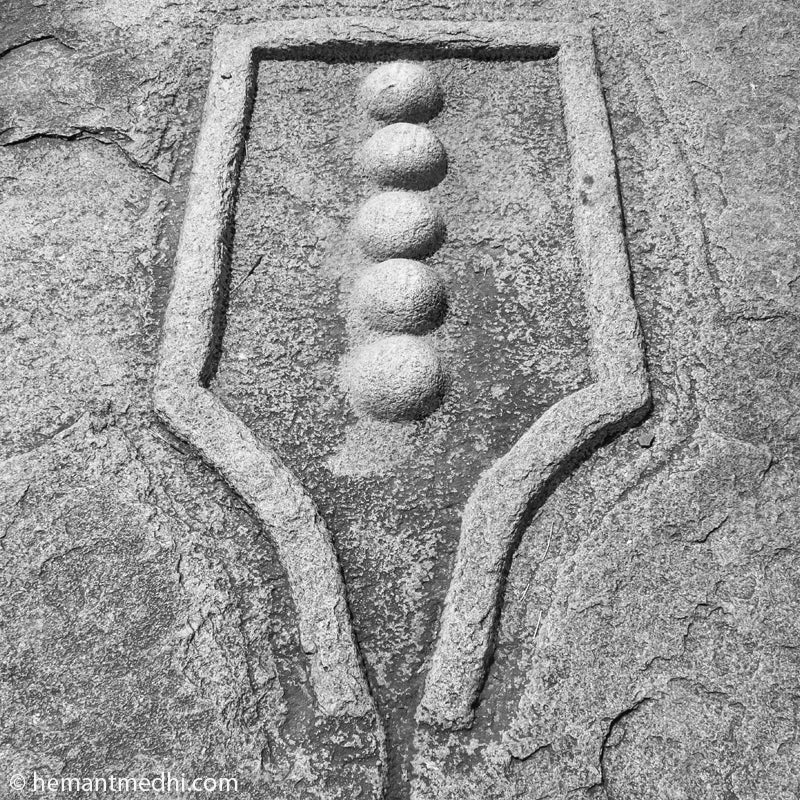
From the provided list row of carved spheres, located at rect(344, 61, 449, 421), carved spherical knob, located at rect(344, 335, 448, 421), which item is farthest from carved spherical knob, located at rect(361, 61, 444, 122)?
carved spherical knob, located at rect(344, 335, 448, 421)

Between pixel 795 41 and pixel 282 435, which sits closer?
pixel 282 435

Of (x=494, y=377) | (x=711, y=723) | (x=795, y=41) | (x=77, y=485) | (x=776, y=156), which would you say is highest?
(x=795, y=41)

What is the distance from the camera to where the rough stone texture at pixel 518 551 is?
0.87m

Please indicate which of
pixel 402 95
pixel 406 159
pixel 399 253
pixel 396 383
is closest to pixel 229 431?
pixel 396 383

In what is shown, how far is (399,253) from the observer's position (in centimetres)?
118

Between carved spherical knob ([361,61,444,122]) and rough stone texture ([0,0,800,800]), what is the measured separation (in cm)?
22

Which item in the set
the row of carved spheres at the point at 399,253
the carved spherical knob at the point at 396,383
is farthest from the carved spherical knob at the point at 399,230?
the carved spherical knob at the point at 396,383

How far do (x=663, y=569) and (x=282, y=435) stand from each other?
51 centimetres

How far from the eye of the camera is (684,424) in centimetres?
104

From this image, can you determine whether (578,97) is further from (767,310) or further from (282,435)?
(282,435)

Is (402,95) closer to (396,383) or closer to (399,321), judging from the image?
(399,321)

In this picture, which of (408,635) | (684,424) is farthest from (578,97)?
(408,635)

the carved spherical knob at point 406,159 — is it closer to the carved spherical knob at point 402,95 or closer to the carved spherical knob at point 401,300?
the carved spherical knob at point 402,95

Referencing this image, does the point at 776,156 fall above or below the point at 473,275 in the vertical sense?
above
